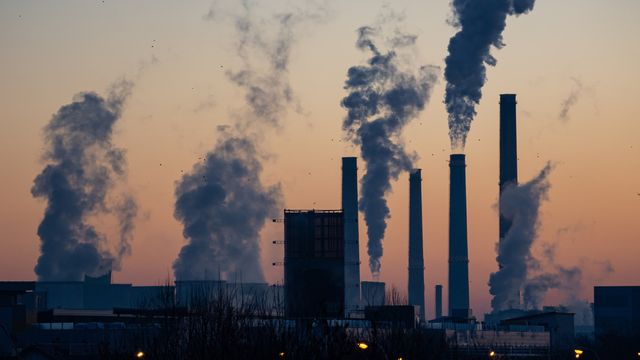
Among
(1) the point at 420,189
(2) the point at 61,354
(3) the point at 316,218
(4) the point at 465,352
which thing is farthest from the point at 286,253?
(1) the point at 420,189

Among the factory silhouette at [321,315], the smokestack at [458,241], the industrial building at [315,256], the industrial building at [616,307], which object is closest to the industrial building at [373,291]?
the factory silhouette at [321,315]

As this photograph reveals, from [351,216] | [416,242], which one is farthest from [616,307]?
[351,216]

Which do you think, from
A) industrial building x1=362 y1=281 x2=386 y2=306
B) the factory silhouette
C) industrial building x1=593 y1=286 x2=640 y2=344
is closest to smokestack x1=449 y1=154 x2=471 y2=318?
the factory silhouette

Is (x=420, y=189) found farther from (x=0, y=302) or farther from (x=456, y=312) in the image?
(x=0, y=302)

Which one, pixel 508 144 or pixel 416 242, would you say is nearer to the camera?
pixel 508 144

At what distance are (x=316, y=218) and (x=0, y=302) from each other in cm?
3777

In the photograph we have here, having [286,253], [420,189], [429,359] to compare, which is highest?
[420,189]

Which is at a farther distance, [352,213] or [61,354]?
[352,213]

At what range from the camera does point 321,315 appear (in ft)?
330

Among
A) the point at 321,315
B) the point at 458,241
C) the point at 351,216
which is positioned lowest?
the point at 321,315

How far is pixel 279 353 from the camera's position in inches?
2205

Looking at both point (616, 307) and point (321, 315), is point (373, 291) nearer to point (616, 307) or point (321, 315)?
point (616, 307)

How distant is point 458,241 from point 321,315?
80.6 metres

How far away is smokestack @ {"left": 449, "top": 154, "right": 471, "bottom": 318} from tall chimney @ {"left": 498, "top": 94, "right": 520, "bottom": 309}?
635 inches
